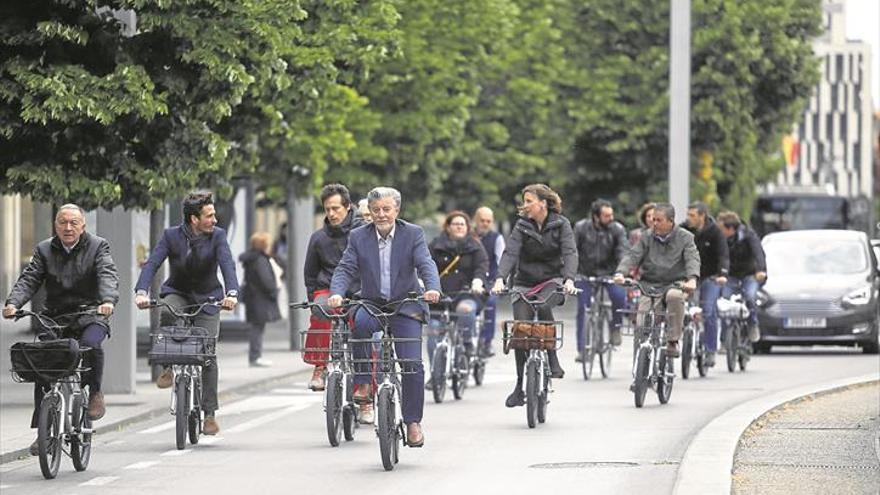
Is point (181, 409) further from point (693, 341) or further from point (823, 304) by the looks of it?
point (823, 304)

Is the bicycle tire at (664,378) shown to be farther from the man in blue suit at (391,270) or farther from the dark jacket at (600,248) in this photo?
the man in blue suit at (391,270)

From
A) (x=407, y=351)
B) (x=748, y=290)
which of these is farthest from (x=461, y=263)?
(x=407, y=351)

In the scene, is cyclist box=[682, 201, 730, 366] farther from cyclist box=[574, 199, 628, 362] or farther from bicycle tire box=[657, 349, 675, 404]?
bicycle tire box=[657, 349, 675, 404]

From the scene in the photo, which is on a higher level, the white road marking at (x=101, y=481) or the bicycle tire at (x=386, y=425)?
the bicycle tire at (x=386, y=425)

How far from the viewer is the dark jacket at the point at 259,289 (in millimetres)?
27875

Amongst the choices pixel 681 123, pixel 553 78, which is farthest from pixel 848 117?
pixel 681 123

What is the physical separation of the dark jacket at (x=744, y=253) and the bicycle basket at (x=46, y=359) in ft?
42.4

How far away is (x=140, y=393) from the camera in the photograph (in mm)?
22578

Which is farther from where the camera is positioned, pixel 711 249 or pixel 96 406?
pixel 711 249

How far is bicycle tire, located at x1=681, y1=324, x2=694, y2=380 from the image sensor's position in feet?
78.1

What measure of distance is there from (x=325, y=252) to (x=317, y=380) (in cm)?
97

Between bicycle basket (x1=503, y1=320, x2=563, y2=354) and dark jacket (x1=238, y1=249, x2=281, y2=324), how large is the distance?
33.1ft

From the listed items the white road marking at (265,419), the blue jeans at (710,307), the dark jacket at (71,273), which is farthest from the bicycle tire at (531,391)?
the blue jeans at (710,307)

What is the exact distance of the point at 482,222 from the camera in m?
24.5
